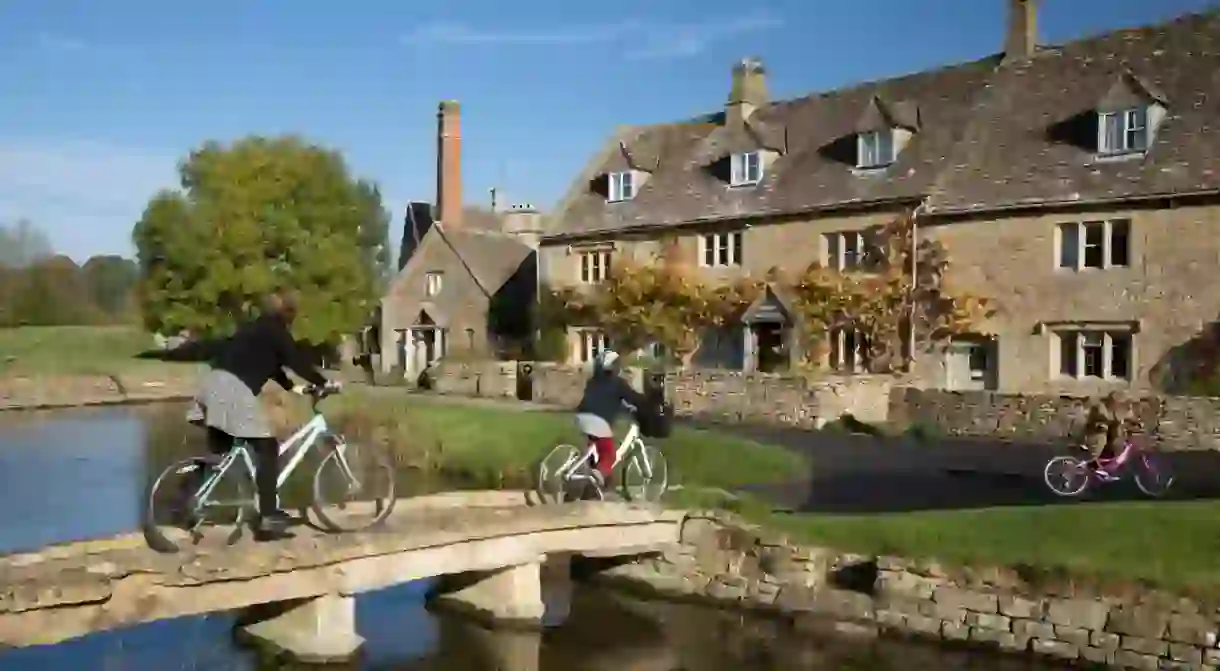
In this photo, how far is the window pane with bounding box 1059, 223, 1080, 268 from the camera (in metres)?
29.2

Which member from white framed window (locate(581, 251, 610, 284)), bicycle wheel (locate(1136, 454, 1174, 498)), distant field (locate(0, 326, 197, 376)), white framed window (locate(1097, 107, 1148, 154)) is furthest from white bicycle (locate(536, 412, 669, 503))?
distant field (locate(0, 326, 197, 376))

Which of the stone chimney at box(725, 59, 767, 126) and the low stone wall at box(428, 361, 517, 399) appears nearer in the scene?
the low stone wall at box(428, 361, 517, 399)

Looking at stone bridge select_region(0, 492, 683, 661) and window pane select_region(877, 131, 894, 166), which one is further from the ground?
window pane select_region(877, 131, 894, 166)

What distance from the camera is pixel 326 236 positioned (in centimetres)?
5341

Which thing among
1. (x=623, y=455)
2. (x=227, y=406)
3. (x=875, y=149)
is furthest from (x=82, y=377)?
(x=227, y=406)

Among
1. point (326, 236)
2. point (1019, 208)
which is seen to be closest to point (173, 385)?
point (326, 236)

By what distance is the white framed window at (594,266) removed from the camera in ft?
132

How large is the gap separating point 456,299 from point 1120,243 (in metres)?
26.7

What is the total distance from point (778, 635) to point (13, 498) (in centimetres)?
1663

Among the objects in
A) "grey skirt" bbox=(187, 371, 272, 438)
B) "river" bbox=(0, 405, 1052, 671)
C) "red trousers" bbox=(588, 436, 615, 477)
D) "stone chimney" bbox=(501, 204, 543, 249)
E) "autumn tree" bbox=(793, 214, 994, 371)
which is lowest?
"river" bbox=(0, 405, 1052, 671)

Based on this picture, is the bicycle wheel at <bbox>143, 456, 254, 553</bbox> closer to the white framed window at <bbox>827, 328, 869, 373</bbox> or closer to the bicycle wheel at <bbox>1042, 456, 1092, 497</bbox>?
the bicycle wheel at <bbox>1042, 456, 1092, 497</bbox>

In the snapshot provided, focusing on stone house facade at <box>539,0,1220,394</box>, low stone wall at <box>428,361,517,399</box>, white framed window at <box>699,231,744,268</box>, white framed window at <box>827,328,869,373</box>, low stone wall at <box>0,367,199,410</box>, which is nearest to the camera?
stone house facade at <box>539,0,1220,394</box>

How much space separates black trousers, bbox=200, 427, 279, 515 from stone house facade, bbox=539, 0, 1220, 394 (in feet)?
78.1

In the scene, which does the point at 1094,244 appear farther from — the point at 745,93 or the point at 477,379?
the point at 477,379
